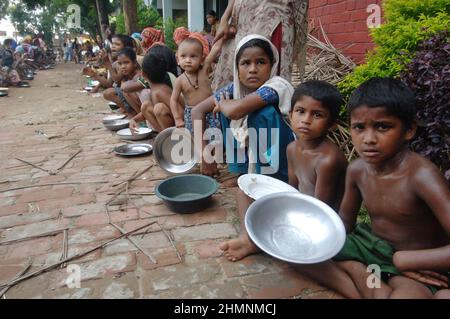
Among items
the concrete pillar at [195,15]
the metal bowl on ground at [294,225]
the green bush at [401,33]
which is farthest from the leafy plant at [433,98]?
the concrete pillar at [195,15]

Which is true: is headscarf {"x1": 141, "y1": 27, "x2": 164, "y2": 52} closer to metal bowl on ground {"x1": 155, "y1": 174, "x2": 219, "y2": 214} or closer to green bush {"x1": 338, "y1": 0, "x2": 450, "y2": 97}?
metal bowl on ground {"x1": 155, "y1": 174, "x2": 219, "y2": 214}

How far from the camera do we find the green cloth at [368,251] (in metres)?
1.65

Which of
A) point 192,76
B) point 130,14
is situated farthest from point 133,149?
point 130,14

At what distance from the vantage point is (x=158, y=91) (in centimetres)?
415

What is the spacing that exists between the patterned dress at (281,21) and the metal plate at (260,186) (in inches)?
43.4

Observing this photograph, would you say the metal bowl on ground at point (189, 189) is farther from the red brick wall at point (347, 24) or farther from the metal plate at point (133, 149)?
the red brick wall at point (347, 24)

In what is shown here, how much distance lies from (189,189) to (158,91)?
1714 mm

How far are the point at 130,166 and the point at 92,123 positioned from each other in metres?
2.57
